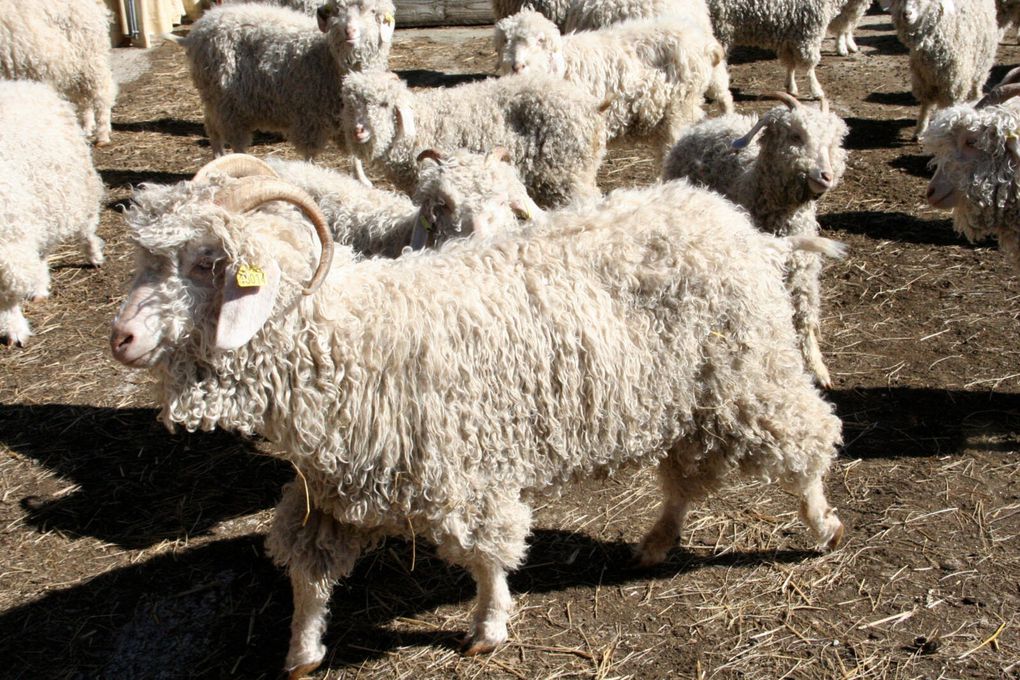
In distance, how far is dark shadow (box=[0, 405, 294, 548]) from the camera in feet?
16.1

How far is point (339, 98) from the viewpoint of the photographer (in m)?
8.36

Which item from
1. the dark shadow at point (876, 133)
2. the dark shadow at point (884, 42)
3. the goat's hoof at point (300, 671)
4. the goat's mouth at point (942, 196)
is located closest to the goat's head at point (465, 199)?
the goat's mouth at point (942, 196)

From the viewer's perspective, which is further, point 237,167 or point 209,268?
point 237,167

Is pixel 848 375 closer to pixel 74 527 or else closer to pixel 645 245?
pixel 645 245

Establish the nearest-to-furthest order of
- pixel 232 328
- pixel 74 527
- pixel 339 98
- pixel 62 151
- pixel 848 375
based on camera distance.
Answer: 1. pixel 232 328
2. pixel 74 527
3. pixel 848 375
4. pixel 62 151
5. pixel 339 98

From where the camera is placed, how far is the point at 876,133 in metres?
9.36

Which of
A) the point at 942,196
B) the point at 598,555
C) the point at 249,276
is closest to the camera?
the point at 249,276

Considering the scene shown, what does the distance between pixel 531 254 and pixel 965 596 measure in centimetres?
244

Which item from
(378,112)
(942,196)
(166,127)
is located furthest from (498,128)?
(166,127)

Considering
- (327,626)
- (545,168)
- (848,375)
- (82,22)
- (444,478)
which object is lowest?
(327,626)

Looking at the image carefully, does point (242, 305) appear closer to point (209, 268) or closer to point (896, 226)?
point (209, 268)

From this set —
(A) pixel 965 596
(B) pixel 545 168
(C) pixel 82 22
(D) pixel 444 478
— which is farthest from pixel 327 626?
(C) pixel 82 22

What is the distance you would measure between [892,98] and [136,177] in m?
7.96

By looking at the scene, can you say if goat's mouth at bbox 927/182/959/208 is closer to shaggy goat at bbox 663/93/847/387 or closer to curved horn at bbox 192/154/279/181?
shaggy goat at bbox 663/93/847/387
